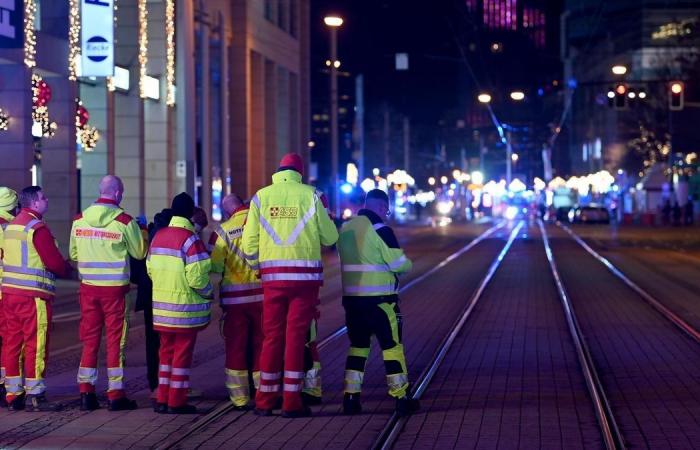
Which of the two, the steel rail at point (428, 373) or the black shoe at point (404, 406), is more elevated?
the black shoe at point (404, 406)

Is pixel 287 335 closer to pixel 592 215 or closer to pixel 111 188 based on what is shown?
pixel 111 188

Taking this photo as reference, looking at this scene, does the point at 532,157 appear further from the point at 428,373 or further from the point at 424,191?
the point at 428,373

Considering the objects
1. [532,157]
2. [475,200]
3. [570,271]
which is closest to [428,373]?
[570,271]

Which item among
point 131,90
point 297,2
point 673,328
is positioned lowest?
point 673,328

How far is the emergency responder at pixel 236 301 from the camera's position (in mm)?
11148

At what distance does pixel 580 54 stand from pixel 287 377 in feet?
489

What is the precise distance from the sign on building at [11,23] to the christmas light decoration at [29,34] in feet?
16.4

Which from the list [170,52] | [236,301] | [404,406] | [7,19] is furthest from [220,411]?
[170,52]

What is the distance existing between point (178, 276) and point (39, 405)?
1.66m

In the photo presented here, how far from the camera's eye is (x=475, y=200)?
120375 millimetres

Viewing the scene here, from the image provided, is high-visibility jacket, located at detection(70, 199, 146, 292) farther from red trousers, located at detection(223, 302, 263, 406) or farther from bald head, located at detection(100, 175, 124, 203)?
red trousers, located at detection(223, 302, 263, 406)

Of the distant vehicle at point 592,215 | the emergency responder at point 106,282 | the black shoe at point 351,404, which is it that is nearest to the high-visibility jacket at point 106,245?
the emergency responder at point 106,282

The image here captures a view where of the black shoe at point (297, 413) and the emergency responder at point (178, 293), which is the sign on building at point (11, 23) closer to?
the emergency responder at point (178, 293)

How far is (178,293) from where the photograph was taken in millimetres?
10977
